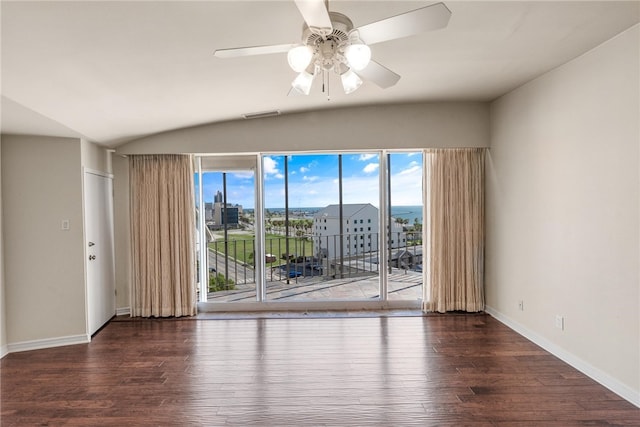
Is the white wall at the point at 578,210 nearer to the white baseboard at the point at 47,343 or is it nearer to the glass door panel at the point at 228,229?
the glass door panel at the point at 228,229

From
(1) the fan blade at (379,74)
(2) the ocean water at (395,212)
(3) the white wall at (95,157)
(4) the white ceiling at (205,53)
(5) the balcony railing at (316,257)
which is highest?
(4) the white ceiling at (205,53)

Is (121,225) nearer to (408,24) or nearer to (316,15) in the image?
(316,15)

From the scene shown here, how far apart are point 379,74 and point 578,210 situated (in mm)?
2095

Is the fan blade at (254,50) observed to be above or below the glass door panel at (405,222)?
above

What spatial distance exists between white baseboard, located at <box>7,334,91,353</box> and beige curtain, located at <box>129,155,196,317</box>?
2.55 feet

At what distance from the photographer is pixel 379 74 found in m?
2.03

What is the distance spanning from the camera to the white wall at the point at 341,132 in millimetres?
4156

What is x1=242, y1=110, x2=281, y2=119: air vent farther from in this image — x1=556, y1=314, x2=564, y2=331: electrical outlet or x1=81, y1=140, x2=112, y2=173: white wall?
x1=556, y1=314, x2=564, y2=331: electrical outlet

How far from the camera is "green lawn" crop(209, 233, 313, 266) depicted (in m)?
4.71

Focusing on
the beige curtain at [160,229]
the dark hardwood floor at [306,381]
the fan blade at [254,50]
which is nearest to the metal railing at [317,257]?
the beige curtain at [160,229]

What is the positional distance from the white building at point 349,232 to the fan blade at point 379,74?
110 inches

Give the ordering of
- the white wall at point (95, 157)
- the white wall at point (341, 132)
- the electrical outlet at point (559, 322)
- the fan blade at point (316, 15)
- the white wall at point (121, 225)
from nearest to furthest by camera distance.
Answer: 1. the fan blade at point (316, 15)
2. the electrical outlet at point (559, 322)
3. the white wall at point (95, 157)
4. the white wall at point (341, 132)
5. the white wall at point (121, 225)

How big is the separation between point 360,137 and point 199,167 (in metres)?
2.12

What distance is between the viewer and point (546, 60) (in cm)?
284
